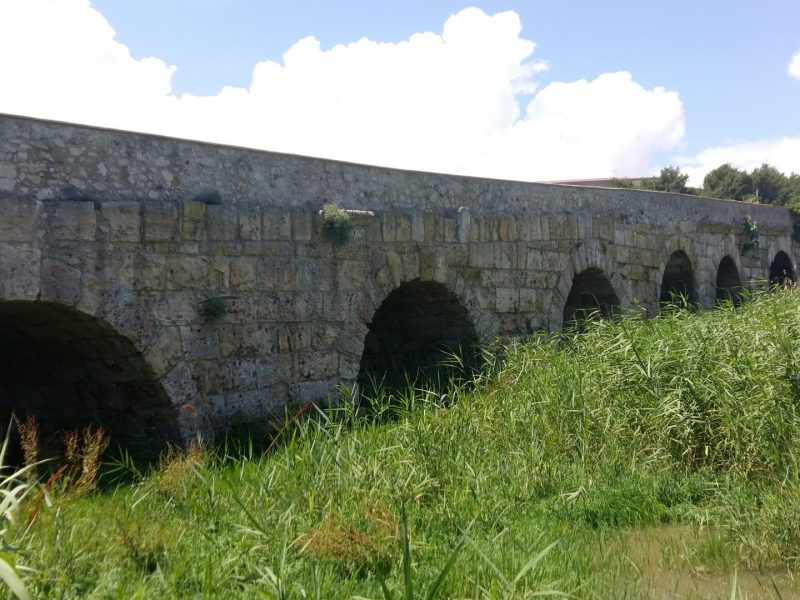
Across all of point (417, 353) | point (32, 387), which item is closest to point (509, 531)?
point (32, 387)

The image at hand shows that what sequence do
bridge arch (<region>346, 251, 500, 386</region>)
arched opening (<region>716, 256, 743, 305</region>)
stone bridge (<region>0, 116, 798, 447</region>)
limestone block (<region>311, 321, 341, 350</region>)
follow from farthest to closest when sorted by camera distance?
arched opening (<region>716, 256, 743, 305</region>)
bridge arch (<region>346, 251, 500, 386</region>)
limestone block (<region>311, 321, 341, 350</region>)
stone bridge (<region>0, 116, 798, 447</region>)

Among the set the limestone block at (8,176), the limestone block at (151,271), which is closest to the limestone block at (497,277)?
the limestone block at (151,271)

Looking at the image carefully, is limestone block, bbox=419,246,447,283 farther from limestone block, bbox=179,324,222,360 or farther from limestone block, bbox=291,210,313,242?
limestone block, bbox=179,324,222,360

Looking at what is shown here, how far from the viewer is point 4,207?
5.76 m

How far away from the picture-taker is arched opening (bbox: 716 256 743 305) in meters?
16.2

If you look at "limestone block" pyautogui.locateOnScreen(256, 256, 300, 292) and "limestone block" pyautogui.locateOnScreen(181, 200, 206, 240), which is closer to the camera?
"limestone block" pyautogui.locateOnScreen(181, 200, 206, 240)

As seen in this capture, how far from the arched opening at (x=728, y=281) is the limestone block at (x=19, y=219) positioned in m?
13.3

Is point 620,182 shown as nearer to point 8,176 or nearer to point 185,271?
point 185,271

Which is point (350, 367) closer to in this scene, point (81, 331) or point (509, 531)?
point (81, 331)

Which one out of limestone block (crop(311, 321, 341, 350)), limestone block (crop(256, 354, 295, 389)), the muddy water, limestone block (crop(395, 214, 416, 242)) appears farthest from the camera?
limestone block (crop(395, 214, 416, 242))

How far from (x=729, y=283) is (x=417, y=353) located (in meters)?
9.01

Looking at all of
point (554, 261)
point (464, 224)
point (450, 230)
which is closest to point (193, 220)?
point (450, 230)

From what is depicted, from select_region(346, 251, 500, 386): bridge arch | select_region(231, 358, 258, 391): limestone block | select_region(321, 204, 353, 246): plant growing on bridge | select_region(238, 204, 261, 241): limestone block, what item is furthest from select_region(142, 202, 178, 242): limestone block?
select_region(346, 251, 500, 386): bridge arch

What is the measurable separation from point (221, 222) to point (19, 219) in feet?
5.68
